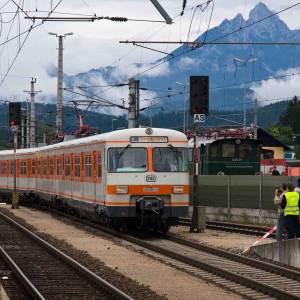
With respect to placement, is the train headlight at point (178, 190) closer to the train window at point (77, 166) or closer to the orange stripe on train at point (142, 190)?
the orange stripe on train at point (142, 190)

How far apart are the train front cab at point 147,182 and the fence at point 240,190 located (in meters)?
6.10

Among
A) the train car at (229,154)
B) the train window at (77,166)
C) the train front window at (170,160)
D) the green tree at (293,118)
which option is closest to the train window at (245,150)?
the train car at (229,154)

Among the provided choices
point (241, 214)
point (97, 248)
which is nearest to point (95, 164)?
point (97, 248)

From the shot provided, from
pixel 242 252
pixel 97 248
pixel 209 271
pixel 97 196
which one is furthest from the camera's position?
pixel 97 196

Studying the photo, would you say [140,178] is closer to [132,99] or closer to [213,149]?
[132,99]

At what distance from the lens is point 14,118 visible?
111 ft

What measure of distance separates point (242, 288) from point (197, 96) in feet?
34.8

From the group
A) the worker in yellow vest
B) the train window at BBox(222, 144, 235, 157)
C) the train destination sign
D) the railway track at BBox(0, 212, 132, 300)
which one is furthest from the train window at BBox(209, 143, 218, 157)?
the worker in yellow vest

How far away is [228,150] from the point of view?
34938mm

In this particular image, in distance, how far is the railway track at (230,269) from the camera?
1175 centimetres

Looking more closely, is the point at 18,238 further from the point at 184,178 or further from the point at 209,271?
the point at 209,271

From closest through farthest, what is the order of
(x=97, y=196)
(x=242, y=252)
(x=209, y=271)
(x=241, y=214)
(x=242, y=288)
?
(x=242, y=288), (x=209, y=271), (x=242, y=252), (x=97, y=196), (x=241, y=214)

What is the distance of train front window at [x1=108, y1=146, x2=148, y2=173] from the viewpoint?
19953 mm

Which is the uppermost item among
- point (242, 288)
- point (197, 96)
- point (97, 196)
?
point (197, 96)
